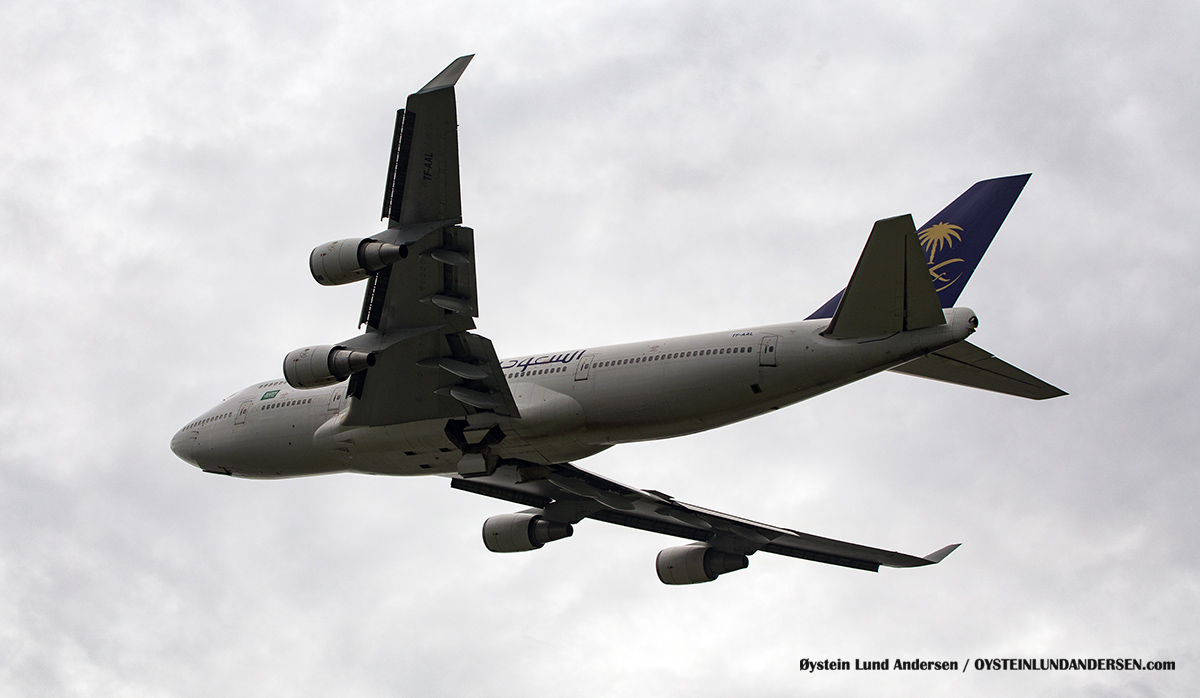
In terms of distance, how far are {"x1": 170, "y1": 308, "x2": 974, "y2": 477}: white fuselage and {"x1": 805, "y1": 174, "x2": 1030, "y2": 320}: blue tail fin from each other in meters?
3.17

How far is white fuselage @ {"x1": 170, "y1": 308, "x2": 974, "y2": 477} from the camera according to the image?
22281mm

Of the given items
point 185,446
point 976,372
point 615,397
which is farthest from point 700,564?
point 185,446

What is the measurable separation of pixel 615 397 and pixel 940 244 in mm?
7314

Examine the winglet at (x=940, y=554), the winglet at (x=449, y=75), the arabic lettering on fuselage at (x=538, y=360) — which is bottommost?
the winglet at (x=940, y=554)

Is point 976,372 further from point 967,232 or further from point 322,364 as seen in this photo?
point 322,364

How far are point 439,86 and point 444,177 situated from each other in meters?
1.54

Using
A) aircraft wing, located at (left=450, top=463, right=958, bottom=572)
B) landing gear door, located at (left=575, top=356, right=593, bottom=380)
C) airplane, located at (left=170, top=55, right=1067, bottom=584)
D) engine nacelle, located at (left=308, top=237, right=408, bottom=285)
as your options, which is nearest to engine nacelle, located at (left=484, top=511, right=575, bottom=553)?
aircraft wing, located at (left=450, top=463, right=958, bottom=572)

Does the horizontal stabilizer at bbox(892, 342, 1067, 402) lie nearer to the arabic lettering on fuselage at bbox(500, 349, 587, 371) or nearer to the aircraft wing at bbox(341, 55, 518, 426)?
the arabic lettering on fuselage at bbox(500, 349, 587, 371)

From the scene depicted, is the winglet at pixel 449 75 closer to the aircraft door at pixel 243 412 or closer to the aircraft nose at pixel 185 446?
the aircraft door at pixel 243 412

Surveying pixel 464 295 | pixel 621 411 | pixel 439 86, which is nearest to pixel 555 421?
pixel 621 411

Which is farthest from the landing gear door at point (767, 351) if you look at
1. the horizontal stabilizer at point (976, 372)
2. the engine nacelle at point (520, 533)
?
the engine nacelle at point (520, 533)

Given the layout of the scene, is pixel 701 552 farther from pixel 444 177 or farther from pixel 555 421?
pixel 444 177

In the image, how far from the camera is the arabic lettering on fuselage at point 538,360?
83.9 feet

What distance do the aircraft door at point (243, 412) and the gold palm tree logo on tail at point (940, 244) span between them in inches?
632
